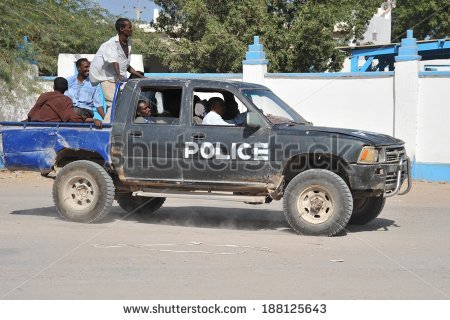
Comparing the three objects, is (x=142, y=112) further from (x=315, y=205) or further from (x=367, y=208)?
(x=367, y=208)

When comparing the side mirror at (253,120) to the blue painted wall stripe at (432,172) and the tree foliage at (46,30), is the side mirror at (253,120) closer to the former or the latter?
the blue painted wall stripe at (432,172)

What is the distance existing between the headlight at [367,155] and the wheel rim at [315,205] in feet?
1.90

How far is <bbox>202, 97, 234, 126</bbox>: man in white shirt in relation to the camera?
9.80 m

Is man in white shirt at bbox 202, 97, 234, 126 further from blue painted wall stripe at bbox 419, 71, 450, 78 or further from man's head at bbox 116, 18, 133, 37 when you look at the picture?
blue painted wall stripe at bbox 419, 71, 450, 78

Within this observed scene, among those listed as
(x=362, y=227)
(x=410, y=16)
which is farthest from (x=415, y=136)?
(x=410, y=16)

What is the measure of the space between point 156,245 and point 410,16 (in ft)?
119

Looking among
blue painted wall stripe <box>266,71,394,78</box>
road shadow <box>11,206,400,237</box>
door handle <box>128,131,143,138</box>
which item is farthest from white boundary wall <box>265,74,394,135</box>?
door handle <box>128,131,143,138</box>

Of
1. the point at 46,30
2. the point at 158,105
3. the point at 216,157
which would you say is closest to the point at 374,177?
the point at 216,157

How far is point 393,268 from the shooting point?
7469 millimetres

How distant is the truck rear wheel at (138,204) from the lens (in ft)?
37.3

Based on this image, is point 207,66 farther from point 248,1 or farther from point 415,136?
point 415,136

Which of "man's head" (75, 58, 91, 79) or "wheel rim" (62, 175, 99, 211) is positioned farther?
"man's head" (75, 58, 91, 79)

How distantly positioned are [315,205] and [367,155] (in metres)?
0.87

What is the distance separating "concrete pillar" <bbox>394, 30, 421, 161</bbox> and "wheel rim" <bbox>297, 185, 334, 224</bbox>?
7261 mm
